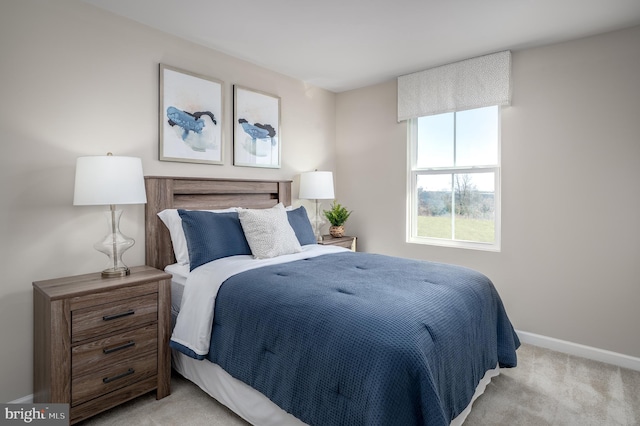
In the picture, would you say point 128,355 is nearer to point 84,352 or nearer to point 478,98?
point 84,352

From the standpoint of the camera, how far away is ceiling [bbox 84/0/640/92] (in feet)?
7.80

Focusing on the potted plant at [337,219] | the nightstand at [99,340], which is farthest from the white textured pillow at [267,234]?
the potted plant at [337,219]

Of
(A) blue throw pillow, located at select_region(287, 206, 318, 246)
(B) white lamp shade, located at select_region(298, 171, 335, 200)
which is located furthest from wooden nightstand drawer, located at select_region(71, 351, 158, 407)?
(B) white lamp shade, located at select_region(298, 171, 335, 200)

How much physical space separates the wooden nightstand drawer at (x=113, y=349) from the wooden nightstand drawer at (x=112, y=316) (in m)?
0.05

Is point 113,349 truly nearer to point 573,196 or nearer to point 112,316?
point 112,316

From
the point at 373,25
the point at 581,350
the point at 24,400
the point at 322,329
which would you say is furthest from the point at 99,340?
the point at 581,350

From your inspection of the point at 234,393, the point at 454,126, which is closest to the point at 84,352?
the point at 234,393

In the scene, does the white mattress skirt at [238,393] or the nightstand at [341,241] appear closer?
the white mattress skirt at [238,393]

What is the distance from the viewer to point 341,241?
386 cm

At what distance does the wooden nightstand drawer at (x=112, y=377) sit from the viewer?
6.26 feet

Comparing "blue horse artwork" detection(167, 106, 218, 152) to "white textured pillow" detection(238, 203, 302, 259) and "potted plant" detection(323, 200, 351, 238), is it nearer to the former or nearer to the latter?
"white textured pillow" detection(238, 203, 302, 259)

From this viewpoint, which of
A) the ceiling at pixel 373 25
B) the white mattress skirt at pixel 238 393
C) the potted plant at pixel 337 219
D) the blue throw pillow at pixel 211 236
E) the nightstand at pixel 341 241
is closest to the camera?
the white mattress skirt at pixel 238 393

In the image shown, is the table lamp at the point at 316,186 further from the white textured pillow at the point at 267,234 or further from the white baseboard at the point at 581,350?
the white baseboard at the point at 581,350

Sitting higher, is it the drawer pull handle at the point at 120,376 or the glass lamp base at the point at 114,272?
the glass lamp base at the point at 114,272
